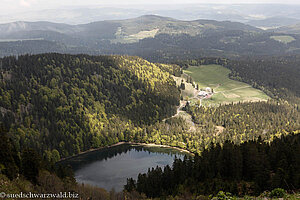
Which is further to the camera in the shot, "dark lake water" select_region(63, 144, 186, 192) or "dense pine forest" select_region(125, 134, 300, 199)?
"dark lake water" select_region(63, 144, 186, 192)

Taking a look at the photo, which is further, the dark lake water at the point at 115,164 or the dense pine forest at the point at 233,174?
the dark lake water at the point at 115,164

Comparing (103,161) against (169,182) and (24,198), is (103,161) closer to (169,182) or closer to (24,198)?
(169,182)

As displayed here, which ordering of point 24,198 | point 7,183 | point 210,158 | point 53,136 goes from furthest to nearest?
1. point 53,136
2. point 210,158
3. point 7,183
4. point 24,198

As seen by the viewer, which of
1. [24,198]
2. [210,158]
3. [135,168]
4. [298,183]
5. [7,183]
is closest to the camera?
[24,198]

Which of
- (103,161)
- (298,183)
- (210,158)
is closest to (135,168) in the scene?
A: (103,161)

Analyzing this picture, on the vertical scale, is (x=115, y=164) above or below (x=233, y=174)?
below

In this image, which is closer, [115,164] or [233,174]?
[233,174]

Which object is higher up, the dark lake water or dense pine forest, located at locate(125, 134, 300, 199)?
dense pine forest, located at locate(125, 134, 300, 199)

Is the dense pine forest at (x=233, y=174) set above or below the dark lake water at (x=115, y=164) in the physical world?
above
